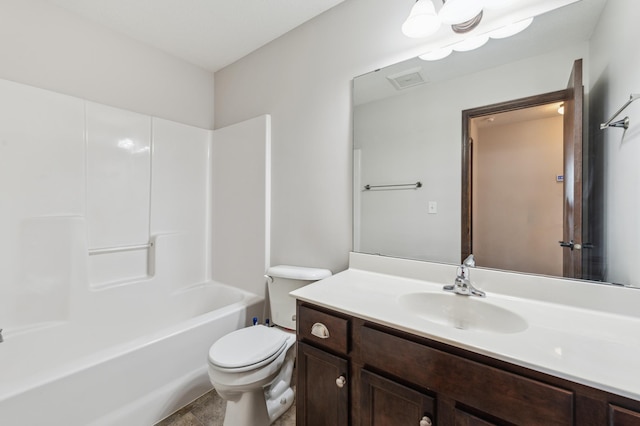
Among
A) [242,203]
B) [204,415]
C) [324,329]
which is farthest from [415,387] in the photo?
[242,203]

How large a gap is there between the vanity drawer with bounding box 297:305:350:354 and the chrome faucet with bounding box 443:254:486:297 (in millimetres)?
525

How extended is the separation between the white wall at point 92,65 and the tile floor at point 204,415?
2230 millimetres

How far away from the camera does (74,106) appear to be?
1.73 metres

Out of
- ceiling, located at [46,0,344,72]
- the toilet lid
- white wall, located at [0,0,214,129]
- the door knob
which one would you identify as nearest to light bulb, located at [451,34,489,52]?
ceiling, located at [46,0,344,72]

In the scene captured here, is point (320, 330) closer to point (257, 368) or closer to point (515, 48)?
point (257, 368)

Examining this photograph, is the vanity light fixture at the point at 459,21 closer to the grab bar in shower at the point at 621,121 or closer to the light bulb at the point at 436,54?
the light bulb at the point at 436,54

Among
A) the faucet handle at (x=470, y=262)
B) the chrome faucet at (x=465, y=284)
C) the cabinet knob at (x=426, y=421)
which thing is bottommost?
the cabinet knob at (x=426, y=421)

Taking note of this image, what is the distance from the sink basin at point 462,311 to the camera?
0.98 meters

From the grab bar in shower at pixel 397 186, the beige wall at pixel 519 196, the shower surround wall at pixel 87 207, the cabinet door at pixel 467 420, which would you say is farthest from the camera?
the shower surround wall at pixel 87 207

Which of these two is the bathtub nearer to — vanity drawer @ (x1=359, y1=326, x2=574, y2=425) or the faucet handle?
vanity drawer @ (x1=359, y1=326, x2=574, y2=425)

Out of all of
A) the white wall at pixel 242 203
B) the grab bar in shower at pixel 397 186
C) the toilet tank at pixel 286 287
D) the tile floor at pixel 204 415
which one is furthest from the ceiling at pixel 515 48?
the tile floor at pixel 204 415

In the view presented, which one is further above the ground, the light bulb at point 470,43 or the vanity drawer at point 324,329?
the light bulb at point 470,43

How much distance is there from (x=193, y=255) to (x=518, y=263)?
2.40 meters

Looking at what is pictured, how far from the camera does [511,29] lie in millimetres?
1144
